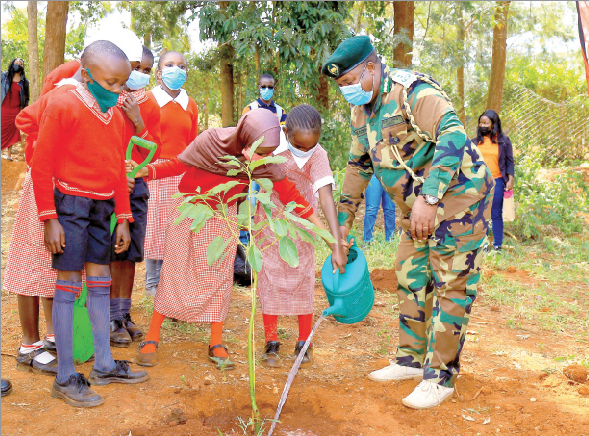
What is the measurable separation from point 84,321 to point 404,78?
6.56 feet

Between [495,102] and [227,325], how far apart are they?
8.71 m

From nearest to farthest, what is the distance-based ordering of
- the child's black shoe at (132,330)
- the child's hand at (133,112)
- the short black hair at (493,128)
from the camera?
1. the child's hand at (133,112)
2. the child's black shoe at (132,330)
3. the short black hair at (493,128)

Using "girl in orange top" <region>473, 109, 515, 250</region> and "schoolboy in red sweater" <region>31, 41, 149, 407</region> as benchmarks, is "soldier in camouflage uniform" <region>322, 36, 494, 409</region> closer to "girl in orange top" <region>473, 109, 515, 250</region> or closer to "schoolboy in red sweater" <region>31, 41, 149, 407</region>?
"schoolboy in red sweater" <region>31, 41, 149, 407</region>

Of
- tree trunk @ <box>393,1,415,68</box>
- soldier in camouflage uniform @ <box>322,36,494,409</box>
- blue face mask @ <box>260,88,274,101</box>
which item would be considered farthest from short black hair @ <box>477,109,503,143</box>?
soldier in camouflage uniform @ <box>322,36,494,409</box>

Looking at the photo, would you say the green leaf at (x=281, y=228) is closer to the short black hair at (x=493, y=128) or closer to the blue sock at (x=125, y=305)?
the blue sock at (x=125, y=305)

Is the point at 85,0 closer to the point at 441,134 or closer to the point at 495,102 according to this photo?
the point at 495,102

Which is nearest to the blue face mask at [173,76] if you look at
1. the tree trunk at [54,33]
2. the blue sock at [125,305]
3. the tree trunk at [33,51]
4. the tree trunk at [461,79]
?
the blue sock at [125,305]

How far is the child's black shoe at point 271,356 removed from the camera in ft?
10.0

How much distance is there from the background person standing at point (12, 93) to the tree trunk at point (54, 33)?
603 millimetres

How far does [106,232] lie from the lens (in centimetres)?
256

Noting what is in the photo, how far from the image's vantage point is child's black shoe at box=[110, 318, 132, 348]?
127 inches

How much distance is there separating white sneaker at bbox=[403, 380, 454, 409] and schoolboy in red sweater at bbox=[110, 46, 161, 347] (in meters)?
1.72

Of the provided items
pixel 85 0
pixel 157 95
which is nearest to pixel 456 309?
pixel 157 95

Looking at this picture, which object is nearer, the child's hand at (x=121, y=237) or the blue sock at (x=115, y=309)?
the child's hand at (x=121, y=237)
